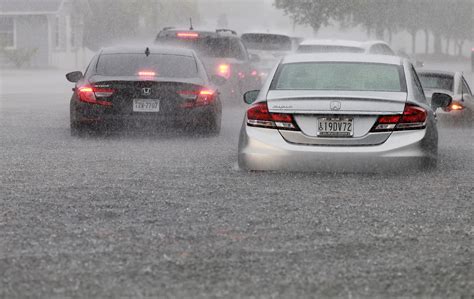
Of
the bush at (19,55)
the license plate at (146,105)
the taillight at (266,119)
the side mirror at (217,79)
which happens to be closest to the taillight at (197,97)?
the license plate at (146,105)

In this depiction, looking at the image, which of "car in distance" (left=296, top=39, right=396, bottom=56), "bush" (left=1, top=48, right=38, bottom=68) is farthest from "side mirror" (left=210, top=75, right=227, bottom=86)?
"bush" (left=1, top=48, right=38, bottom=68)

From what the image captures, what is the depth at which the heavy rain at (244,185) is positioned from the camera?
616cm

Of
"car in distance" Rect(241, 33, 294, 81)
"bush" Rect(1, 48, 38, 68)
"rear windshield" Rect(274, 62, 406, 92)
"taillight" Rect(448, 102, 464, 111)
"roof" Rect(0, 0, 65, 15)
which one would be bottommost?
"bush" Rect(1, 48, 38, 68)

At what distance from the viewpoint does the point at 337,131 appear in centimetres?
1030

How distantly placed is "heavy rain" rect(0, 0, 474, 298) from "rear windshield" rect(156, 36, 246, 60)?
377 centimetres

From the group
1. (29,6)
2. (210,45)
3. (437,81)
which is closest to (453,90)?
(437,81)

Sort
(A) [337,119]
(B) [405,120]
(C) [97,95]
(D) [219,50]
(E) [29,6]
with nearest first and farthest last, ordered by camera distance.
A: 1. (A) [337,119]
2. (B) [405,120]
3. (C) [97,95]
4. (D) [219,50]
5. (E) [29,6]

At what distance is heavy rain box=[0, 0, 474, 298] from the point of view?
616cm

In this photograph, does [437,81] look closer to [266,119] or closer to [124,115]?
[124,115]

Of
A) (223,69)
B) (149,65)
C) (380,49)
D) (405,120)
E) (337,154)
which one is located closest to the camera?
(337,154)

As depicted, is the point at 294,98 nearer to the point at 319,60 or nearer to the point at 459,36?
the point at 319,60

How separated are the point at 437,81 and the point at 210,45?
7.14 m

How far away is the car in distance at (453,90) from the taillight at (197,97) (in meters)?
3.27

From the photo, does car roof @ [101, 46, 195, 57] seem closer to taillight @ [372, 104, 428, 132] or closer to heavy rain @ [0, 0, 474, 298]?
heavy rain @ [0, 0, 474, 298]
